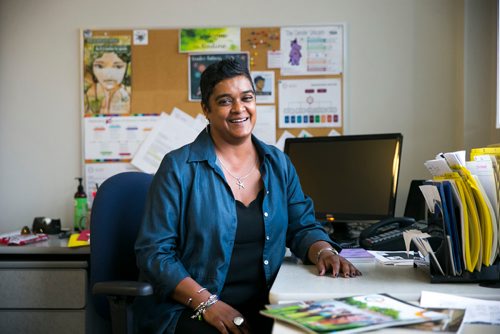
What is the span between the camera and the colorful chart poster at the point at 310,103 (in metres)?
2.87

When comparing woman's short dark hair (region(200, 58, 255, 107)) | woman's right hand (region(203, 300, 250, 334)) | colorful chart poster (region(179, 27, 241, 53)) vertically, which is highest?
colorful chart poster (region(179, 27, 241, 53))

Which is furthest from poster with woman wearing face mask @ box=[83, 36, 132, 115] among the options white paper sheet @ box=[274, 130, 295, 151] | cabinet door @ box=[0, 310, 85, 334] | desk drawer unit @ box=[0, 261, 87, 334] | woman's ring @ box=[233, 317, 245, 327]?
woman's ring @ box=[233, 317, 245, 327]

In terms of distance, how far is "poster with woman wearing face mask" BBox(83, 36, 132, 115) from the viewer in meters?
2.96

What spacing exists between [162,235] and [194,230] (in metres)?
0.10

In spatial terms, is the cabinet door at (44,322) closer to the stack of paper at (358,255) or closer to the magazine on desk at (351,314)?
the stack of paper at (358,255)

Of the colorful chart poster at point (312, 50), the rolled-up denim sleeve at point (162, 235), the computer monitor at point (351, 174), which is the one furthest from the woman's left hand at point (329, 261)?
the colorful chart poster at point (312, 50)

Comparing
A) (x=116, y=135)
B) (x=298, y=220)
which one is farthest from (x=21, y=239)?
(x=298, y=220)

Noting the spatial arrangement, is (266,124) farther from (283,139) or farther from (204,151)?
(204,151)

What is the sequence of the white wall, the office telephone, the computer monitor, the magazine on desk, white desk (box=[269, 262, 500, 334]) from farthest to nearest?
the white wall, the computer monitor, the office telephone, white desk (box=[269, 262, 500, 334]), the magazine on desk

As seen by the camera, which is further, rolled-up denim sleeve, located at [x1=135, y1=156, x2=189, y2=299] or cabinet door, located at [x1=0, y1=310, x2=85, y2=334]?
cabinet door, located at [x1=0, y1=310, x2=85, y2=334]

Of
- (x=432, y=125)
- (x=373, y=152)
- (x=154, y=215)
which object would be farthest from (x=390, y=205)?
(x=154, y=215)

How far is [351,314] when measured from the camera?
3.61 feet

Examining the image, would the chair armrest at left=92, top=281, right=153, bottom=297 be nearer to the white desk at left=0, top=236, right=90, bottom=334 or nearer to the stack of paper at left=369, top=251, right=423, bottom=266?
the stack of paper at left=369, top=251, right=423, bottom=266

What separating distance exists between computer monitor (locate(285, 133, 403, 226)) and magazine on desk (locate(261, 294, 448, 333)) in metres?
1.16
